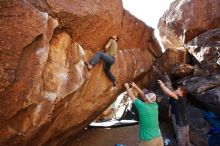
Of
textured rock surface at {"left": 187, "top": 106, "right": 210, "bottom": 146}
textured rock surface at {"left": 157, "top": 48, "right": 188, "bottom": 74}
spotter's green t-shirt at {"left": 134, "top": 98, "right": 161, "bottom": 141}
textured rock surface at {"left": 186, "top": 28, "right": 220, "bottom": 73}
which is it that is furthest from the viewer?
textured rock surface at {"left": 157, "top": 48, "right": 188, "bottom": 74}

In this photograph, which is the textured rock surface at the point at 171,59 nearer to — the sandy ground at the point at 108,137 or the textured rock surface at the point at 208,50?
the textured rock surface at the point at 208,50

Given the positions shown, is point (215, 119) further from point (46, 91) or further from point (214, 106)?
point (46, 91)

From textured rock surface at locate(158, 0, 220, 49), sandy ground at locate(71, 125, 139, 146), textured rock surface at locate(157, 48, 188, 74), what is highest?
textured rock surface at locate(158, 0, 220, 49)

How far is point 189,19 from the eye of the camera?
1738 cm

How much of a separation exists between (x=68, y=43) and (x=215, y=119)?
6874 millimetres

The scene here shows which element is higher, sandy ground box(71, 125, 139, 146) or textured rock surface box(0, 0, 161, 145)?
textured rock surface box(0, 0, 161, 145)

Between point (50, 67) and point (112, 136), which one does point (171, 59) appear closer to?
point (112, 136)

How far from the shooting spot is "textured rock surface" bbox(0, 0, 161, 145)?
20.5ft

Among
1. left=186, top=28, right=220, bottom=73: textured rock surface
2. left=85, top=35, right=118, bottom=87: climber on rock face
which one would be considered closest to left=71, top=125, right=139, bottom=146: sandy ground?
left=85, top=35, right=118, bottom=87: climber on rock face

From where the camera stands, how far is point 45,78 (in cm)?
727

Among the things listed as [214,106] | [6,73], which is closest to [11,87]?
[6,73]

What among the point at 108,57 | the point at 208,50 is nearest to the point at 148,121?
the point at 108,57

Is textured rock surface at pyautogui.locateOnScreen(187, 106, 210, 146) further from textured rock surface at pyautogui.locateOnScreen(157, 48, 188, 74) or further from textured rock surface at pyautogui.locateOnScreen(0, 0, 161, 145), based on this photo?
textured rock surface at pyautogui.locateOnScreen(0, 0, 161, 145)

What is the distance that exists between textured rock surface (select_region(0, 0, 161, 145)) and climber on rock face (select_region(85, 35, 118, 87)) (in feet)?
0.79
